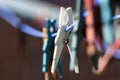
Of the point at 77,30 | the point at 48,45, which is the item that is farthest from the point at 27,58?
the point at 77,30

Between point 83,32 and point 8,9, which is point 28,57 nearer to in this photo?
point 8,9

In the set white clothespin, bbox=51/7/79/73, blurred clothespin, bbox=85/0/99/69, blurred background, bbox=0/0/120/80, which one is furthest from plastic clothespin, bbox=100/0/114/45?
blurred background, bbox=0/0/120/80

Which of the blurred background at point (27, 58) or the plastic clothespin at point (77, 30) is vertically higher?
the blurred background at point (27, 58)

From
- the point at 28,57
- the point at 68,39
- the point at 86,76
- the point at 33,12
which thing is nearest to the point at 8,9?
the point at 33,12

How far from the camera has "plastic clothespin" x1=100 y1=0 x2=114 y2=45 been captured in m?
0.55

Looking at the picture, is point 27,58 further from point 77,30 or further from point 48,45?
point 77,30

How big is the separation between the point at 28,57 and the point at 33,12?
1.06 ft

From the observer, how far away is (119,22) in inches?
28.9

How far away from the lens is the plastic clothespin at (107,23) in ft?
1.79

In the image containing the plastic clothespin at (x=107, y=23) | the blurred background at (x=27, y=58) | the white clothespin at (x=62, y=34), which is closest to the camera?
the plastic clothespin at (x=107, y=23)

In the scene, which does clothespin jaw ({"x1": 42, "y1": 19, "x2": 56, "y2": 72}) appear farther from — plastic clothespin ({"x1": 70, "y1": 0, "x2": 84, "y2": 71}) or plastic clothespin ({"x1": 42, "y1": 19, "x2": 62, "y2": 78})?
plastic clothespin ({"x1": 70, "y1": 0, "x2": 84, "y2": 71})

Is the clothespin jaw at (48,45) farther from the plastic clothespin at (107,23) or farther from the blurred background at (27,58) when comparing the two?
the blurred background at (27,58)

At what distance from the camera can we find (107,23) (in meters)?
0.55

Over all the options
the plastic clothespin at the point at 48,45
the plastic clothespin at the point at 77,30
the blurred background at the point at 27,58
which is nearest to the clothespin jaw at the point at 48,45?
the plastic clothespin at the point at 48,45
